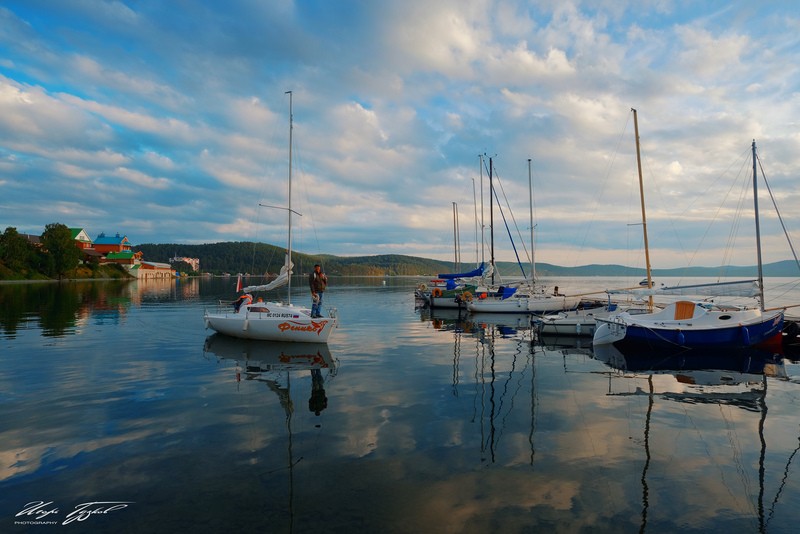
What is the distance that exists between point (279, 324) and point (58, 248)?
10674 centimetres

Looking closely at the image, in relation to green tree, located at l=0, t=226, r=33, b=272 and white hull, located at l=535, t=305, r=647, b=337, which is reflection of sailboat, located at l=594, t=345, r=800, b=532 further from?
green tree, located at l=0, t=226, r=33, b=272

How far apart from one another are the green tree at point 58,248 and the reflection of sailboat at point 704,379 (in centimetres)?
11694

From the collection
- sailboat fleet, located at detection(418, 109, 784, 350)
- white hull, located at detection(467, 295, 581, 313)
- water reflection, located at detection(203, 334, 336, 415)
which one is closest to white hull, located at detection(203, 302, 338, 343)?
→ water reflection, located at detection(203, 334, 336, 415)

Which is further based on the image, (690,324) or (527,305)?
(527,305)

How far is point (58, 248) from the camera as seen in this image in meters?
98.7

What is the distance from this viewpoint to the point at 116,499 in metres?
7.08

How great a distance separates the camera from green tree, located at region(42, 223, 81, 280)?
320 feet

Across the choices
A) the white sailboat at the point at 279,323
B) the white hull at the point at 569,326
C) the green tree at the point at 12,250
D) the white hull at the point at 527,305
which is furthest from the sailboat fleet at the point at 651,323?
the green tree at the point at 12,250

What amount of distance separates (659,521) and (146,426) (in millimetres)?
11096

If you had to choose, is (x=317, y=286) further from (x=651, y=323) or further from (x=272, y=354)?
(x=651, y=323)

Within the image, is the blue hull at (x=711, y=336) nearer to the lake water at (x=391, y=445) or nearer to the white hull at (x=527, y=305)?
the lake water at (x=391, y=445)

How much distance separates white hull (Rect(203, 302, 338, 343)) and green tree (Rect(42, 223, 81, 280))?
10207 cm

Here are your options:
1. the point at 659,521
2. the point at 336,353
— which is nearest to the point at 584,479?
the point at 659,521

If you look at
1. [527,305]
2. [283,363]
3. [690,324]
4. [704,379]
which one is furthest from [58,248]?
[704,379]
